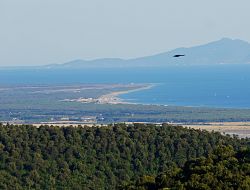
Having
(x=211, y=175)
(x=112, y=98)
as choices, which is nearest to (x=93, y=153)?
(x=211, y=175)

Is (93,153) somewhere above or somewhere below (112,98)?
below

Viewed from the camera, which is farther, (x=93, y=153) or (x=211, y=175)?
(x=93, y=153)

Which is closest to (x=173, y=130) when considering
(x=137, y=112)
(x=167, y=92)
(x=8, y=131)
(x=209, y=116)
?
(x=8, y=131)

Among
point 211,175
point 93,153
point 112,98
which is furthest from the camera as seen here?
point 112,98

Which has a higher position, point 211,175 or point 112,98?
point 112,98

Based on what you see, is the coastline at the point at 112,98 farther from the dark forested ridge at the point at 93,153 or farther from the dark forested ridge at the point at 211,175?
the dark forested ridge at the point at 211,175

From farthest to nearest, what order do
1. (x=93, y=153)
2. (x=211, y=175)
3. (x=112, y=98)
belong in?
1. (x=112, y=98)
2. (x=93, y=153)
3. (x=211, y=175)

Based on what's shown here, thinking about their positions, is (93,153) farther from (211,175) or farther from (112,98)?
(112,98)

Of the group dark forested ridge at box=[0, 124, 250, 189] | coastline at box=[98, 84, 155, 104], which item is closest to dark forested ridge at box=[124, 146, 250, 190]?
dark forested ridge at box=[0, 124, 250, 189]

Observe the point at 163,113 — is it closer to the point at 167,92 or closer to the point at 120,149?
the point at 167,92
